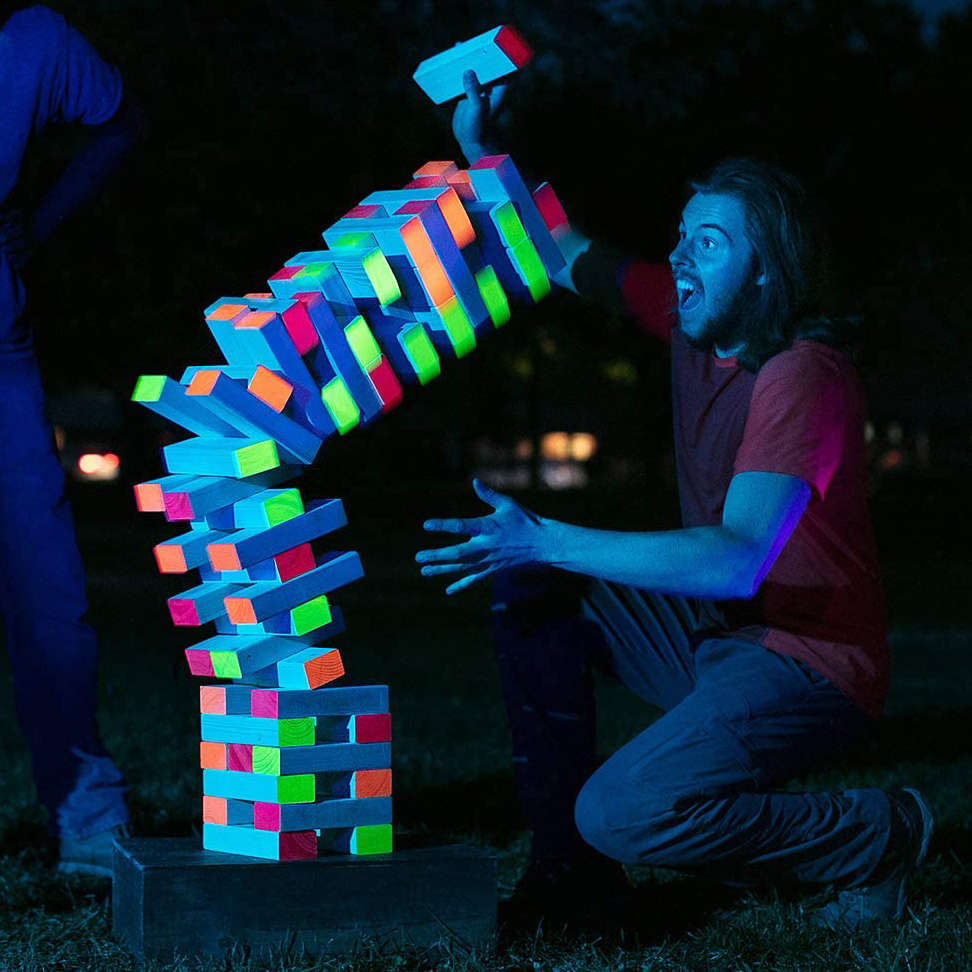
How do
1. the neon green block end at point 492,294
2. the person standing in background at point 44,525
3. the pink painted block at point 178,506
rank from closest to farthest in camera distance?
the pink painted block at point 178,506 → the neon green block end at point 492,294 → the person standing in background at point 44,525

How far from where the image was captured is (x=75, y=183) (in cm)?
461

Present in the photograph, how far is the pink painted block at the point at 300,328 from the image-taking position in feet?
10.6

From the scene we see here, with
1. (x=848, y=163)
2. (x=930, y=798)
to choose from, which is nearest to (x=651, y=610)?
(x=930, y=798)

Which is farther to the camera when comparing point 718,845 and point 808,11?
point 808,11

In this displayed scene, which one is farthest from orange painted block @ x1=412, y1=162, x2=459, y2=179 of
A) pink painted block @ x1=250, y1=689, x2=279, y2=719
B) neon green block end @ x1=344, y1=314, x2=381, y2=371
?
pink painted block @ x1=250, y1=689, x2=279, y2=719

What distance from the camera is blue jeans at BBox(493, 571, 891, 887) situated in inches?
136

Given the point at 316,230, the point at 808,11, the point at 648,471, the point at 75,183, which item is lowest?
the point at 648,471

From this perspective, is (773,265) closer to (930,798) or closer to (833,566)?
(833,566)

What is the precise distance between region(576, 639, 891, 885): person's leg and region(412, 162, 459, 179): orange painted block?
1.24 m

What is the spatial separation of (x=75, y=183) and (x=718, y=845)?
255 cm

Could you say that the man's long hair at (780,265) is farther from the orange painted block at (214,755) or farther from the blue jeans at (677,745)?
the orange painted block at (214,755)

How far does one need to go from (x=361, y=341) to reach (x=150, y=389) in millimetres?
430

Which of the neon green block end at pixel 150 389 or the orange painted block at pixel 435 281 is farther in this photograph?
the orange painted block at pixel 435 281

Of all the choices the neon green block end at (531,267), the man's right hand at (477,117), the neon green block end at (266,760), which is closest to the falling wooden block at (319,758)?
the neon green block end at (266,760)
